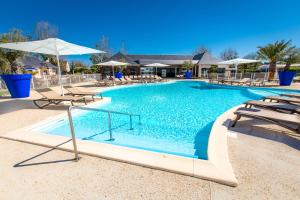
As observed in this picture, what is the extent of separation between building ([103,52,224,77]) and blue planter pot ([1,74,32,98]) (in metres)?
20.8

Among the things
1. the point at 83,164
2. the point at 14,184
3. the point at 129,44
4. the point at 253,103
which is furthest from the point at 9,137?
the point at 129,44

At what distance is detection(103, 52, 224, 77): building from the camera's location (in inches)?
1188

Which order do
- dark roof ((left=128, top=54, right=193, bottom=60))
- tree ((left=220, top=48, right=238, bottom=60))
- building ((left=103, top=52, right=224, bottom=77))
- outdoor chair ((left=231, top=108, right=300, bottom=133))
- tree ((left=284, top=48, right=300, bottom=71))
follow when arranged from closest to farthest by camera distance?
outdoor chair ((left=231, top=108, right=300, bottom=133)) < tree ((left=284, top=48, right=300, bottom=71)) < building ((left=103, top=52, right=224, bottom=77)) < dark roof ((left=128, top=54, right=193, bottom=60)) < tree ((left=220, top=48, right=238, bottom=60))

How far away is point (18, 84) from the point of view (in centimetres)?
838

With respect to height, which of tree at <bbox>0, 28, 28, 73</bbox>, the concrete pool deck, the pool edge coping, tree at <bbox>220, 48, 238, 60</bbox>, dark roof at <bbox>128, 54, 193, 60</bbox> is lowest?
the concrete pool deck

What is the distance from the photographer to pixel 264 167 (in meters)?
2.45

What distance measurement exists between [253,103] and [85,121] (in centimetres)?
595

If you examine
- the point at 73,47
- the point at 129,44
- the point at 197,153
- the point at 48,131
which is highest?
the point at 129,44

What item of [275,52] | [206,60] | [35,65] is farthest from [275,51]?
[35,65]

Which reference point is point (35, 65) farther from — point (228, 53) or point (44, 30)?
Result: point (228, 53)

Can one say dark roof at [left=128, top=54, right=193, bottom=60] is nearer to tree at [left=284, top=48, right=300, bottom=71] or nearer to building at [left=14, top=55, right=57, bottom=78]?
building at [left=14, top=55, right=57, bottom=78]

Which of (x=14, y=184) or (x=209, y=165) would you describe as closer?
(x=14, y=184)

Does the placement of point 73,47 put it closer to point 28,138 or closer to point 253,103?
point 28,138

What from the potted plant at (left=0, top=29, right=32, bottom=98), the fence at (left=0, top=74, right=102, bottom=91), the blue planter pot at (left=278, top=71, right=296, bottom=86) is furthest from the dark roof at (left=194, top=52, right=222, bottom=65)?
the potted plant at (left=0, top=29, right=32, bottom=98)
